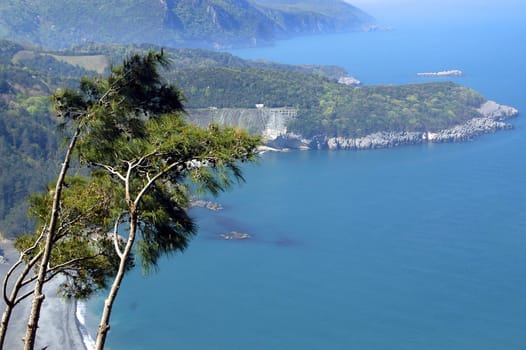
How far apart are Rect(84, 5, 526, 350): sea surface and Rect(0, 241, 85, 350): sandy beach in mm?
802

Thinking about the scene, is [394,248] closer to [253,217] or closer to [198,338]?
[253,217]

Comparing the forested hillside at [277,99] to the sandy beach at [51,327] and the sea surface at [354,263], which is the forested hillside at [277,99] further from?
the sandy beach at [51,327]

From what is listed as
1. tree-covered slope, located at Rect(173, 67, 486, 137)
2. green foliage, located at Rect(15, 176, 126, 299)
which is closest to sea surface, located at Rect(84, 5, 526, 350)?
tree-covered slope, located at Rect(173, 67, 486, 137)

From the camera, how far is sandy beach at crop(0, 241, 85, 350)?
2122 centimetres

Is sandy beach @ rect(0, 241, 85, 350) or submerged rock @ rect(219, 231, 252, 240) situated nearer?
sandy beach @ rect(0, 241, 85, 350)

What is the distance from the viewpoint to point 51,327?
22.5 metres

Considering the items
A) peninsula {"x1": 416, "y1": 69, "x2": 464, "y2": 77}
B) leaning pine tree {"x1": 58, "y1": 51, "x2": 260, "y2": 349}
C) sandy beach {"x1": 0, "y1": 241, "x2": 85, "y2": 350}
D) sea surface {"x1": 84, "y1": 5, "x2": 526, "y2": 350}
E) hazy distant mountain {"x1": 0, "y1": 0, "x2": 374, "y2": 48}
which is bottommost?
sandy beach {"x1": 0, "y1": 241, "x2": 85, "y2": 350}

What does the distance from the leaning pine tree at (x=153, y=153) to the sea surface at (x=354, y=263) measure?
1299 centimetres

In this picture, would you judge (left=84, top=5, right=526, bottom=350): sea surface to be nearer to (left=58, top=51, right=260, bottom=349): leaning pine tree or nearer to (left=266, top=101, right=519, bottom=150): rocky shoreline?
(left=266, top=101, right=519, bottom=150): rocky shoreline

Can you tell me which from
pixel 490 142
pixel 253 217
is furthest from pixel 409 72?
pixel 253 217

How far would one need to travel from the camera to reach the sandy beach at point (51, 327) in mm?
21219

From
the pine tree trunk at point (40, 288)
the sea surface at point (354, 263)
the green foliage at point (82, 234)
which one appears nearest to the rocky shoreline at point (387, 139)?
the sea surface at point (354, 263)

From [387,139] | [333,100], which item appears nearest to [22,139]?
[387,139]

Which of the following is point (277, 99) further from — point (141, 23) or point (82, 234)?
point (141, 23)
